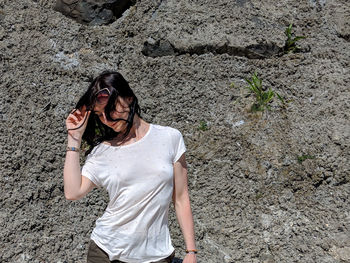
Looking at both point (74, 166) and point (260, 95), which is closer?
point (74, 166)

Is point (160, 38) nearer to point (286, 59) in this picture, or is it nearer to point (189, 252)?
point (286, 59)

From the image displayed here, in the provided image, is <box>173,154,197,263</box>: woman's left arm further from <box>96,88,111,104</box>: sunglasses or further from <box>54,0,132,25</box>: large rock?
<box>54,0,132,25</box>: large rock

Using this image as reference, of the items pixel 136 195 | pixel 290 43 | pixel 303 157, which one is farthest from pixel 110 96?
pixel 290 43

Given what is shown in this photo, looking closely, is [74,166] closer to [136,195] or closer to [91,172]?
[91,172]

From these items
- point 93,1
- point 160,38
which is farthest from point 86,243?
point 93,1

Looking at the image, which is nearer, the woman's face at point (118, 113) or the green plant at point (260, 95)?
the woman's face at point (118, 113)

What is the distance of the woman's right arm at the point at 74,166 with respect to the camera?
2131mm

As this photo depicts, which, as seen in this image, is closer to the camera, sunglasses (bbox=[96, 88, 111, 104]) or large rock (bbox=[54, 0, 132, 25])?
sunglasses (bbox=[96, 88, 111, 104])

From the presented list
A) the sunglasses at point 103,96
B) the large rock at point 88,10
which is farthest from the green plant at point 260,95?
the sunglasses at point 103,96

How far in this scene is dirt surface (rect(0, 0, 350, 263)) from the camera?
324cm

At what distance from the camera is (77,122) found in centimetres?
220

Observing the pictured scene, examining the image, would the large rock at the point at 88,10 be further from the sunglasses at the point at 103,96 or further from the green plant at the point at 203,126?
the sunglasses at the point at 103,96

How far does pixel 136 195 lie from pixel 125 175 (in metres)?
0.10

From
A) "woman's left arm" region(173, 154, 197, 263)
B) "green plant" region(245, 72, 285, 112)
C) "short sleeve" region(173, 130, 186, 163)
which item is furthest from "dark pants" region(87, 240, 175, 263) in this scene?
"green plant" region(245, 72, 285, 112)
